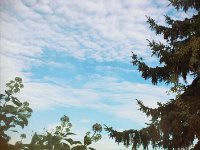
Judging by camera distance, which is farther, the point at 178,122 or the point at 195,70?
the point at 195,70

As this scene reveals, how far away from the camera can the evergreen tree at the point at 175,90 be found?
11414 mm

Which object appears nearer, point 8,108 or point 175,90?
point 175,90

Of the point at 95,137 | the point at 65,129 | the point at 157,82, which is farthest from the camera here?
the point at 65,129

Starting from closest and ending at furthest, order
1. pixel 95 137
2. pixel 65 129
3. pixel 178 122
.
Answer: pixel 178 122 → pixel 95 137 → pixel 65 129

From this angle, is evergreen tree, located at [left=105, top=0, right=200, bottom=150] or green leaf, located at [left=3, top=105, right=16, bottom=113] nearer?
evergreen tree, located at [left=105, top=0, right=200, bottom=150]

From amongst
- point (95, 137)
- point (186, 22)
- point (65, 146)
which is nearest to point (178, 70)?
point (186, 22)

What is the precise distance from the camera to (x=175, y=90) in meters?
10.8

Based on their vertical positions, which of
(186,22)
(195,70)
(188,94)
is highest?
(186,22)

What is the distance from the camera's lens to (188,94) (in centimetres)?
1277

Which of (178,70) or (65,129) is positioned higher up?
(178,70)

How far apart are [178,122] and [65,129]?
5.48m

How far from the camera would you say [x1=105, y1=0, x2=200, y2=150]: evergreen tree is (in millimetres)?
11414

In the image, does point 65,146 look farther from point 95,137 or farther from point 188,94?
point 188,94

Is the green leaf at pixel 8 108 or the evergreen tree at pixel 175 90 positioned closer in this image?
the evergreen tree at pixel 175 90
